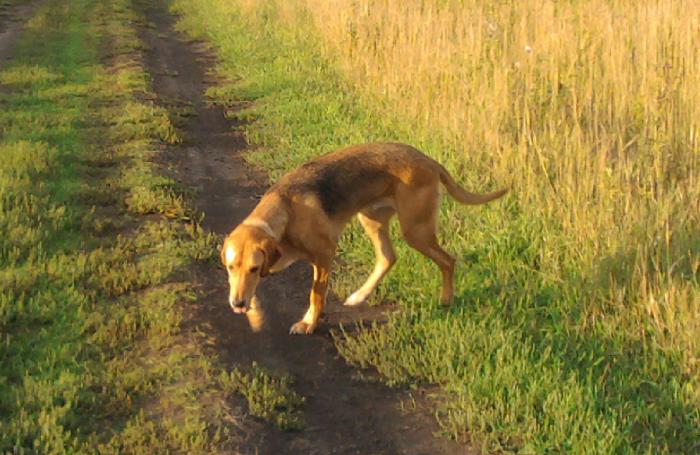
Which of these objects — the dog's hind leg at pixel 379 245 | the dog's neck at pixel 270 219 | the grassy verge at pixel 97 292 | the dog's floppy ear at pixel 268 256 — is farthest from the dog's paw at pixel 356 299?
the grassy verge at pixel 97 292

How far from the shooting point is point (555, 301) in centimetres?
505

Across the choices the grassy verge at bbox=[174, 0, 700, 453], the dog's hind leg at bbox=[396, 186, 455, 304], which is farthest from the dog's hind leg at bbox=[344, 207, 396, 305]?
the dog's hind leg at bbox=[396, 186, 455, 304]

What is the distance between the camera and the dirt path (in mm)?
3971

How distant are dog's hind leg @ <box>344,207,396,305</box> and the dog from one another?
1 centimetres

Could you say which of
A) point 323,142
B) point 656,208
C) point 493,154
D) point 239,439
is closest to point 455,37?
point 323,142

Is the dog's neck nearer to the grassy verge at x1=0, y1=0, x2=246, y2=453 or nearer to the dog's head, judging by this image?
the dog's head

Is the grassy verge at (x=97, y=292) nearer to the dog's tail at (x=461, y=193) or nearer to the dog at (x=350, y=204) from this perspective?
the dog at (x=350, y=204)

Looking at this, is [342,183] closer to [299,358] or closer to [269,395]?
[299,358]

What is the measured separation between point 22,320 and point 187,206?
95.4 inches

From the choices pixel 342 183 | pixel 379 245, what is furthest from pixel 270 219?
pixel 379 245

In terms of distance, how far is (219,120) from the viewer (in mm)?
10633

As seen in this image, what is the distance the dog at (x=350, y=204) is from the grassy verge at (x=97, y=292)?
2.65ft

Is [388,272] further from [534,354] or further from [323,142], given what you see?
[323,142]

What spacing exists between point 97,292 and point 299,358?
5.37 feet
